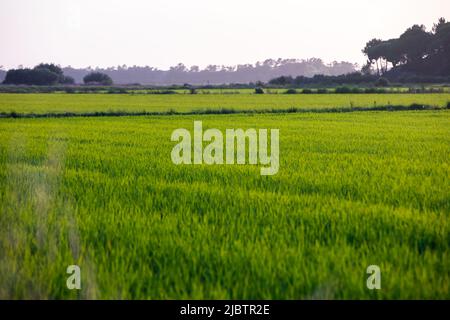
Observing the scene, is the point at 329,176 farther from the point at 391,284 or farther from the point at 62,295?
the point at 62,295

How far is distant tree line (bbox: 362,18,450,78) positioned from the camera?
207 ft

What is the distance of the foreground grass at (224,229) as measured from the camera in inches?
106

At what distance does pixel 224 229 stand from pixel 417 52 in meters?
69.1

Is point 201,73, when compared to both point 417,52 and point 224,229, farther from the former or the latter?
point 224,229

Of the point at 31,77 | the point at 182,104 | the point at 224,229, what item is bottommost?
the point at 224,229

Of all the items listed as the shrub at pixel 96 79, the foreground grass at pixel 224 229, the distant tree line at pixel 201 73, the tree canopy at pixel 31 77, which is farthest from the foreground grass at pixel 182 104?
the distant tree line at pixel 201 73

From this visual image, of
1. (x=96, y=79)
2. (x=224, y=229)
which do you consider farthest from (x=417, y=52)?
(x=224, y=229)

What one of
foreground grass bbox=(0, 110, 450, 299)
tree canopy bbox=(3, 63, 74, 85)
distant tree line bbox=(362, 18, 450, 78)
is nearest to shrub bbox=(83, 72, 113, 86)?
tree canopy bbox=(3, 63, 74, 85)

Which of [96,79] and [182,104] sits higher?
[96,79]

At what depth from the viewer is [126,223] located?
385cm

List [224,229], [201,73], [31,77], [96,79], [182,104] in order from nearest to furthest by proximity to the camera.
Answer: [224,229], [182,104], [31,77], [96,79], [201,73]

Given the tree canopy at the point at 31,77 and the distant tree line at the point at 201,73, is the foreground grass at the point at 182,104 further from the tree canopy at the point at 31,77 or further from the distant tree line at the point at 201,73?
the distant tree line at the point at 201,73

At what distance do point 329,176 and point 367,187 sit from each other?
0.88 m

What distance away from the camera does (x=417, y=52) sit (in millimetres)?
65750
